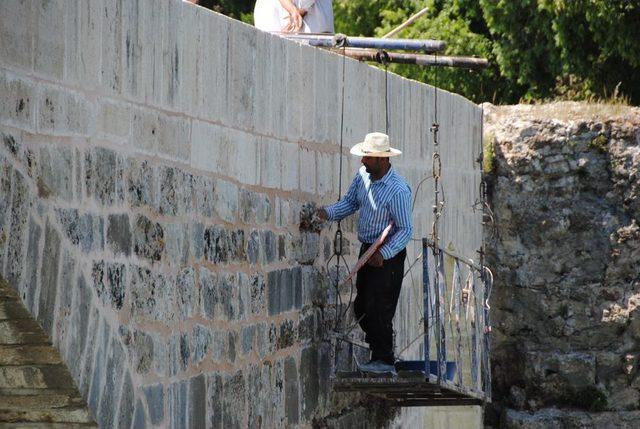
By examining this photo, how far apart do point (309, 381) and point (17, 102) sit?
372 centimetres

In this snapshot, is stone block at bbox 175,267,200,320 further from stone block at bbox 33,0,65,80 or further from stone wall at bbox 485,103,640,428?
stone wall at bbox 485,103,640,428

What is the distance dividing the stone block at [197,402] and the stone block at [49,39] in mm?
1828

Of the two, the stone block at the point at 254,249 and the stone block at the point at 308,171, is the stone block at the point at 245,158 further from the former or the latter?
the stone block at the point at 308,171

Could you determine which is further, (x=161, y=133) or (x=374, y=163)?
(x=374, y=163)

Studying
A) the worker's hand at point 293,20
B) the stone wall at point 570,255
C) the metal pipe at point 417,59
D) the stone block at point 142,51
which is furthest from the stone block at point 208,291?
the stone wall at point 570,255

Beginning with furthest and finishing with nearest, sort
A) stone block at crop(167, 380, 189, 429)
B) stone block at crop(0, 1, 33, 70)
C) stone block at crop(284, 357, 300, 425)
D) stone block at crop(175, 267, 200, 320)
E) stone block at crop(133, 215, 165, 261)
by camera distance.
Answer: stone block at crop(284, 357, 300, 425) < stone block at crop(175, 267, 200, 320) < stone block at crop(167, 380, 189, 429) < stone block at crop(133, 215, 165, 261) < stone block at crop(0, 1, 33, 70)

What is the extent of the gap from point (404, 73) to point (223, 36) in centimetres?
1208

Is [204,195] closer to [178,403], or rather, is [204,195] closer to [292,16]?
[178,403]

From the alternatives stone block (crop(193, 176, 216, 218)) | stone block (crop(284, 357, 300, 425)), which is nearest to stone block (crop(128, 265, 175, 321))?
stone block (crop(193, 176, 216, 218))

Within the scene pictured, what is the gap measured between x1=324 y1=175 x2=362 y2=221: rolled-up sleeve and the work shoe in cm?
81

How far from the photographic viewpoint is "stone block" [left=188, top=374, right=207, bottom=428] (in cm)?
699

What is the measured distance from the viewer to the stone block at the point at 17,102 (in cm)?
529

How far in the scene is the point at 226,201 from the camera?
751cm

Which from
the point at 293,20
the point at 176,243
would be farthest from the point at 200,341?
the point at 293,20
